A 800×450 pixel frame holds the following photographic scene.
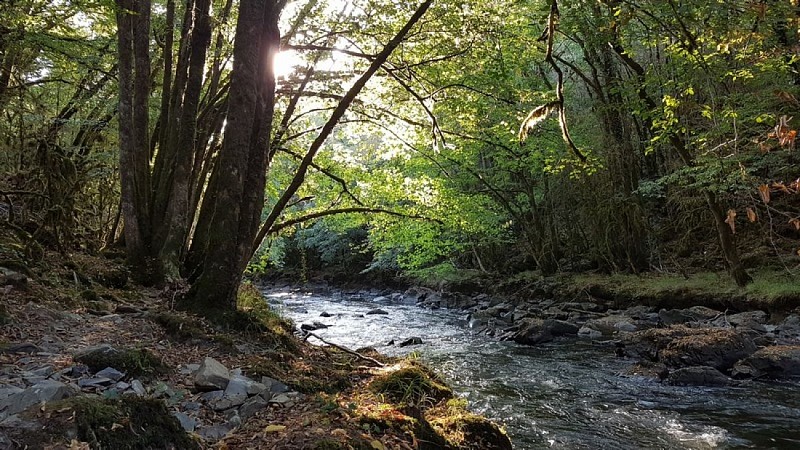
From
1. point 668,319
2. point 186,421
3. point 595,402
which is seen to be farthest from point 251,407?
point 668,319

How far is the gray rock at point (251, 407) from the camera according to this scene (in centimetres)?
377

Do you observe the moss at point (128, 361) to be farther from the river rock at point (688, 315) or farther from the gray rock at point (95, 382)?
the river rock at point (688, 315)

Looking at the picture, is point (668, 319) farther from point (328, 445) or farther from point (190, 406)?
point (190, 406)

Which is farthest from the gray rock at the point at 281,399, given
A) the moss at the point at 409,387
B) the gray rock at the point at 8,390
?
the gray rock at the point at 8,390

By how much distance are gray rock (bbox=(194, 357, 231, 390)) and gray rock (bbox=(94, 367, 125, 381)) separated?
0.58 meters

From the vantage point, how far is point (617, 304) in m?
16.2

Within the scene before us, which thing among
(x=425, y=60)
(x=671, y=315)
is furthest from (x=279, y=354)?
(x=671, y=315)

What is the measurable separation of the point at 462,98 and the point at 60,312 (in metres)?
7.31

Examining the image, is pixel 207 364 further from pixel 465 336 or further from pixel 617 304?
pixel 617 304

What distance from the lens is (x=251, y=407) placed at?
388cm

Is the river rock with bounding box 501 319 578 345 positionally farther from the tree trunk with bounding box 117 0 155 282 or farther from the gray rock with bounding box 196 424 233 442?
the gray rock with bounding box 196 424 233 442

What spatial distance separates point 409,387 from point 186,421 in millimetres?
2393

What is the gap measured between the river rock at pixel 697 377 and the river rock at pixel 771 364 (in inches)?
17.7

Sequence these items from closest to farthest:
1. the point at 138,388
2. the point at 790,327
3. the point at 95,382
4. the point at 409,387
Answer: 1. the point at 95,382
2. the point at 138,388
3. the point at 409,387
4. the point at 790,327
